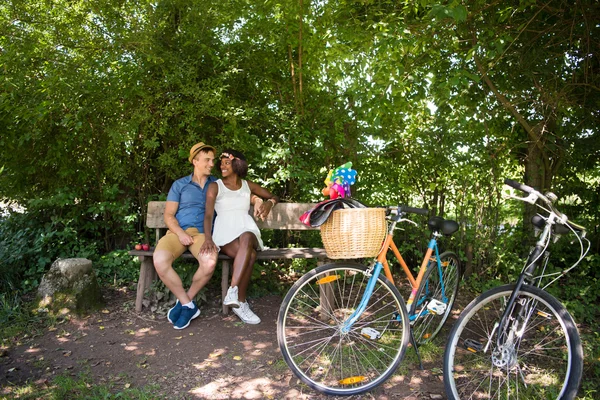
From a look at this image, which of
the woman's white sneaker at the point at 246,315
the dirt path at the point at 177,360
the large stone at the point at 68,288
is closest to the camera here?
the dirt path at the point at 177,360

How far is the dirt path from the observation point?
3.28 metres

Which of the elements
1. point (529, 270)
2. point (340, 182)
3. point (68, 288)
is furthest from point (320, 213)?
point (68, 288)

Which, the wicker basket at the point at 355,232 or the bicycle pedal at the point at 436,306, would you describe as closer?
the wicker basket at the point at 355,232

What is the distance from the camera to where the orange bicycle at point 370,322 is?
3.17 m

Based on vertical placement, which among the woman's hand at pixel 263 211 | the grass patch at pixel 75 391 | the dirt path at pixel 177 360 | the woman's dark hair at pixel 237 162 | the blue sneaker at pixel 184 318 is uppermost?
the woman's dark hair at pixel 237 162

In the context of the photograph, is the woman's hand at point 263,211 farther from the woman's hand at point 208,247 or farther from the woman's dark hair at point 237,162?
the woman's hand at point 208,247

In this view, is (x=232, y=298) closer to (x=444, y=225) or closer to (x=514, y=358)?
(x=444, y=225)

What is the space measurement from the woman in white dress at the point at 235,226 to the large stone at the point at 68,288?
1275 mm

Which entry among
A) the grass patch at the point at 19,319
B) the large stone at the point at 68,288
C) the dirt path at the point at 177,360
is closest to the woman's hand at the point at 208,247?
the dirt path at the point at 177,360

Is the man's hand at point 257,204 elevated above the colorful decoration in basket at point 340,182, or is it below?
below

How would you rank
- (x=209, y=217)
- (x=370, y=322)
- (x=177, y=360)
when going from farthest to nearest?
(x=209, y=217) < (x=177, y=360) < (x=370, y=322)

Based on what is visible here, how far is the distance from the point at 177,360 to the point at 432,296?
6.68 ft

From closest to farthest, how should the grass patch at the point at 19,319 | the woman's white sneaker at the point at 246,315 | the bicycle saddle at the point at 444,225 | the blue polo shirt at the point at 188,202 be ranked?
the bicycle saddle at the point at 444,225 → the grass patch at the point at 19,319 → the woman's white sneaker at the point at 246,315 → the blue polo shirt at the point at 188,202

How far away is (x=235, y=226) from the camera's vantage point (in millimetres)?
4641
